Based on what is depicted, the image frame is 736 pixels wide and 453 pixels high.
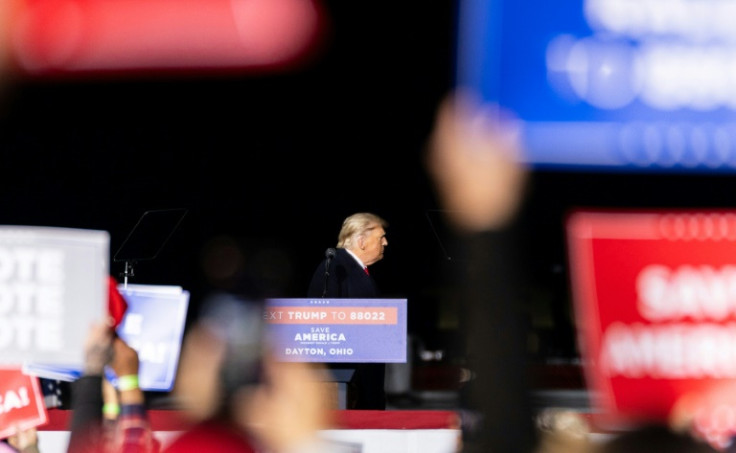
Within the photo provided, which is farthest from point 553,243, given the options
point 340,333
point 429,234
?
point 340,333

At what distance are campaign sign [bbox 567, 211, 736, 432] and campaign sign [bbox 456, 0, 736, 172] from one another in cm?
28

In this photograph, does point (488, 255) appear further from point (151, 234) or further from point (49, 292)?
point (151, 234)

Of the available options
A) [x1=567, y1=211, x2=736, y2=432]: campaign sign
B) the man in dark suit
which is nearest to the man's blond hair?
the man in dark suit

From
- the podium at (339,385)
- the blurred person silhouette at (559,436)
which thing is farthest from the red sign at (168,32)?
the podium at (339,385)

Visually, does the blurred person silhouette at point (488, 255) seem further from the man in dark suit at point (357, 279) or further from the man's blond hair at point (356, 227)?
the man's blond hair at point (356, 227)

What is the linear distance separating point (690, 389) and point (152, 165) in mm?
2097

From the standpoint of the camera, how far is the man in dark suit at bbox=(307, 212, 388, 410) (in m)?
4.21

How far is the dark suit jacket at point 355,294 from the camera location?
420cm

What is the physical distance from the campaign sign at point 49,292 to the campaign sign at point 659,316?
3.49 ft

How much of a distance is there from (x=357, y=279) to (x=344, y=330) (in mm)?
414

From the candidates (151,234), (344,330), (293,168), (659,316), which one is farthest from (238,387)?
(293,168)

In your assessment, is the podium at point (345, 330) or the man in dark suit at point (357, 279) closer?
the podium at point (345, 330)

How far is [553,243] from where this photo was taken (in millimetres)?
12281

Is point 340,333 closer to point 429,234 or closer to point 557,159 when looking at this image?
point 557,159
